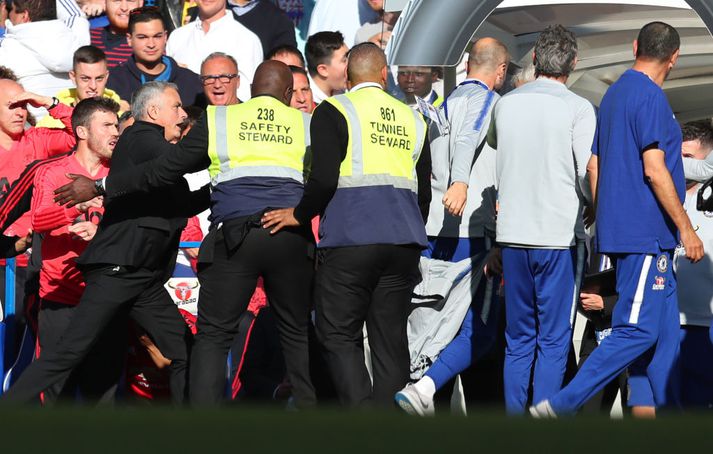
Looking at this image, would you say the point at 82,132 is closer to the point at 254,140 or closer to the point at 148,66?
the point at 254,140

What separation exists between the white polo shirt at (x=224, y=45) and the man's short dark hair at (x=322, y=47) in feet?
2.02

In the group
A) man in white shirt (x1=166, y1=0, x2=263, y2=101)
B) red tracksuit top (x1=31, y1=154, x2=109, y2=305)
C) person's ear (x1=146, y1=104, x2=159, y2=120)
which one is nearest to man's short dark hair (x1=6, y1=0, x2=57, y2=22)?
man in white shirt (x1=166, y1=0, x2=263, y2=101)

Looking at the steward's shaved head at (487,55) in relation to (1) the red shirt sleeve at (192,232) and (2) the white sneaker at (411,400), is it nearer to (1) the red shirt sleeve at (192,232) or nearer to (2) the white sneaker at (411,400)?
(2) the white sneaker at (411,400)

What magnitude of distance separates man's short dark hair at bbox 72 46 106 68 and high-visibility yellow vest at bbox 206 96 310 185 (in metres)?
2.84

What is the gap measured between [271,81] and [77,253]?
1.65 m

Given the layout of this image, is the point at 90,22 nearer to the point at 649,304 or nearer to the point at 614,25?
the point at 614,25

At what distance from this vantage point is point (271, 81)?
222 inches

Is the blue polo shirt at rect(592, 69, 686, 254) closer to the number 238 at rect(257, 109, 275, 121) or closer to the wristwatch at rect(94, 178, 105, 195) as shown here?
the number 238 at rect(257, 109, 275, 121)

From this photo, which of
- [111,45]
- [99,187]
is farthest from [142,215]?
[111,45]

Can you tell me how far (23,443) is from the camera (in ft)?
4.15

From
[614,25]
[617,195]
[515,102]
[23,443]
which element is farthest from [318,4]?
[23,443]

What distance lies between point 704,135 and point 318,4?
4.32 meters

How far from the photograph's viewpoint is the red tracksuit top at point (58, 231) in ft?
20.5

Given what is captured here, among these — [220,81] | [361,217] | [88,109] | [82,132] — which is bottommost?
[361,217]
